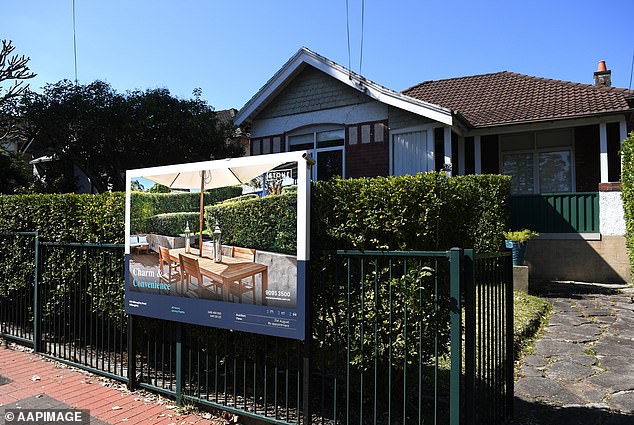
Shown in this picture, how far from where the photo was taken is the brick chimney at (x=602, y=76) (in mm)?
17234

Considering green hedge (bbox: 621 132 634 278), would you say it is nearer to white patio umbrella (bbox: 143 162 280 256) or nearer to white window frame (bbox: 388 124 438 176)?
white window frame (bbox: 388 124 438 176)

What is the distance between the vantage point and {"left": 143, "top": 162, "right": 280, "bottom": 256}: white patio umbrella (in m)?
4.07

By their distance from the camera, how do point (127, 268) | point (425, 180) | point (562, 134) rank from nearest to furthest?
point (425, 180)
point (127, 268)
point (562, 134)

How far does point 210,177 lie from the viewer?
14.3 feet

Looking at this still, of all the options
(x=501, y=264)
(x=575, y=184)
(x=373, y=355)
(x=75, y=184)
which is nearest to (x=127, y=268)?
(x=373, y=355)

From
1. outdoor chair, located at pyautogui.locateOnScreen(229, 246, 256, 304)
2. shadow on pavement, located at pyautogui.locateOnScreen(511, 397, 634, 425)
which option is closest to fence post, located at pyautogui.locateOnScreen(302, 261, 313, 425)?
outdoor chair, located at pyautogui.locateOnScreen(229, 246, 256, 304)

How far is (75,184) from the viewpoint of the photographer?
2016 centimetres

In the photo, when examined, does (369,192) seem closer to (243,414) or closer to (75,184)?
(243,414)

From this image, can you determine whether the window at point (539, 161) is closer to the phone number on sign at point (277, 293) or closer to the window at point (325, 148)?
the window at point (325, 148)

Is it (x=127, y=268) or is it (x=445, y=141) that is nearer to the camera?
(x=127, y=268)

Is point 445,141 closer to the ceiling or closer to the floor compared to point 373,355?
closer to the ceiling

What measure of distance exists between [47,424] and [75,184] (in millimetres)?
17997

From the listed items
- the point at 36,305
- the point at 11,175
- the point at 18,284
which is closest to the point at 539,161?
the point at 36,305

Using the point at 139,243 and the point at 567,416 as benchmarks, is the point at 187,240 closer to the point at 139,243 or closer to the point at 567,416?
the point at 139,243
